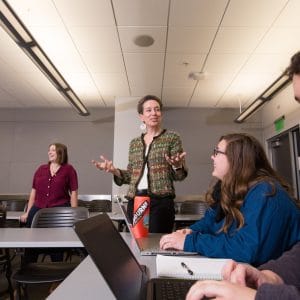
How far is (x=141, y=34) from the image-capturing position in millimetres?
3602

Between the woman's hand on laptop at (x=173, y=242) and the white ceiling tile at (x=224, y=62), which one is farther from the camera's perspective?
the white ceiling tile at (x=224, y=62)

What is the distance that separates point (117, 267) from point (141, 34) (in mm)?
3323

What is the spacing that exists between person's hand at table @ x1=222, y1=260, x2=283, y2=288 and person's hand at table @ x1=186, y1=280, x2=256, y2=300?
5.5 inches

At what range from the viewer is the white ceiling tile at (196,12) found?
3014 mm

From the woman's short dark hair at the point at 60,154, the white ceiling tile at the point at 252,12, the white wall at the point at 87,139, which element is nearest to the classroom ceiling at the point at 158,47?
the white ceiling tile at the point at 252,12

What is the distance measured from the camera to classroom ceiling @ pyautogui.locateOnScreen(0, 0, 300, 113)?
312 centimetres

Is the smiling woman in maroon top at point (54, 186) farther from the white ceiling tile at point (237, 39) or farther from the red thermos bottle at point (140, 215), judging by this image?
the white ceiling tile at point (237, 39)

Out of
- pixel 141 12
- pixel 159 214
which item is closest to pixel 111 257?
pixel 159 214

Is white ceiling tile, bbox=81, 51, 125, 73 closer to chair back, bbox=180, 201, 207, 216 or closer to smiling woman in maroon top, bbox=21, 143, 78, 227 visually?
smiling woman in maroon top, bbox=21, 143, 78, 227

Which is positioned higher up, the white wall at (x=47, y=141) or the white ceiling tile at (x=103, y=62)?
the white ceiling tile at (x=103, y=62)

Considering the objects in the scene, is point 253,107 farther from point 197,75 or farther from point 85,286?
point 85,286

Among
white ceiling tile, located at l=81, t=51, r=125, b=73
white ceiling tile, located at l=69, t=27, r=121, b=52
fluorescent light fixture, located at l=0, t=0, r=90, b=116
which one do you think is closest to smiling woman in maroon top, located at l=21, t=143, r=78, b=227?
fluorescent light fixture, located at l=0, t=0, r=90, b=116

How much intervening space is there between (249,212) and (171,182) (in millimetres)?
799

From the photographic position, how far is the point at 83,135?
21.9 feet
